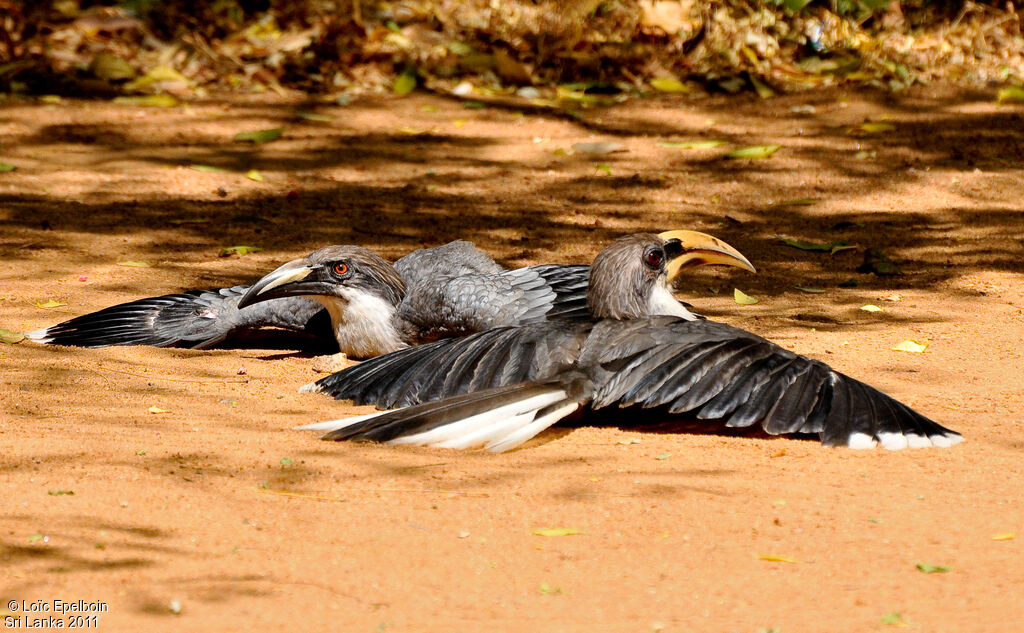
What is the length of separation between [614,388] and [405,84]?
627 centimetres

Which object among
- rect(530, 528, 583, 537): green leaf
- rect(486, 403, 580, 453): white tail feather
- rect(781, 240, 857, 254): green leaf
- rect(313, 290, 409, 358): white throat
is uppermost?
rect(530, 528, 583, 537): green leaf

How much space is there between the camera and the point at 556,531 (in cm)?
289

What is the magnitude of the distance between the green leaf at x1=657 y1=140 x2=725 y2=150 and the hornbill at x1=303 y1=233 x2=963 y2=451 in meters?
4.17

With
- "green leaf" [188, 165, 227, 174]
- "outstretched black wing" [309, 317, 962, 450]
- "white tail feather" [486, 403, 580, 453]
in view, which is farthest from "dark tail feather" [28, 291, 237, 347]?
"green leaf" [188, 165, 227, 174]

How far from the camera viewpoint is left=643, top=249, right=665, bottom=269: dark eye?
14.5 ft

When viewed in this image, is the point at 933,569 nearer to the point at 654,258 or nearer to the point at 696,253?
the point at 654,258

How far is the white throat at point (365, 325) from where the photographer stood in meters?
5.02

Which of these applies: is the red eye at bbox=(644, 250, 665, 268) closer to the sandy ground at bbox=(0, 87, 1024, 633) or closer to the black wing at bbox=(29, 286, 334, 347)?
the sandy ground at bbox=(0, 87, 1024, 633)

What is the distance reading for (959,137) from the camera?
8148 mm

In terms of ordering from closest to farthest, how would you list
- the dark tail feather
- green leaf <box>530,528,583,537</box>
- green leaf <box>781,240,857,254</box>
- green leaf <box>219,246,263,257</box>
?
green leaf <box>530,528,583,537</box> → the dark tail feather → green leaf <box>219,246,263,257</box> → green leaf <box>781,240,857,254</box>

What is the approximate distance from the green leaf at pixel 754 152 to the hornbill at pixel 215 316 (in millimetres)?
3104

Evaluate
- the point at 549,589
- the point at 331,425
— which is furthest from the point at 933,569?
the point at 331,425

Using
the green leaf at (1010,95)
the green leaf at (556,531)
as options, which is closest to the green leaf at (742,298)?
the green leaf at (556,531)

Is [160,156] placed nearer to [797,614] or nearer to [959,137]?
[959,137]
